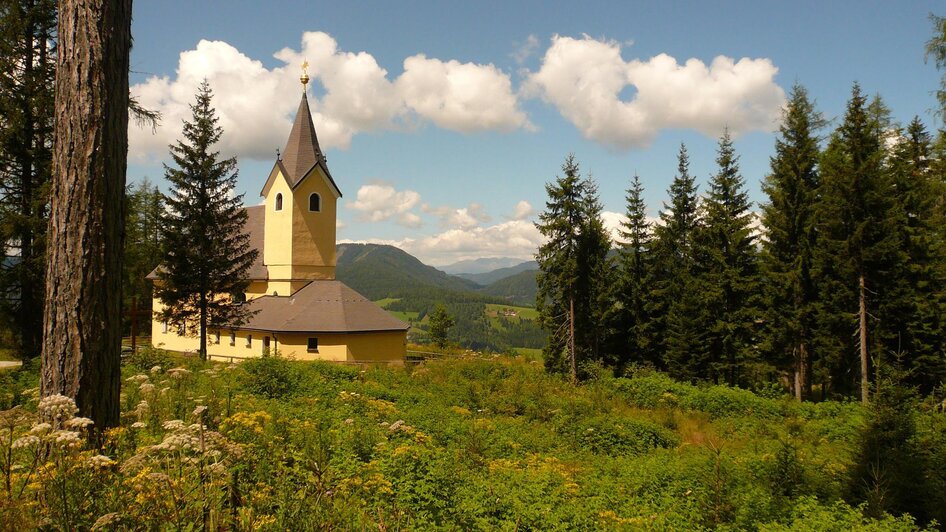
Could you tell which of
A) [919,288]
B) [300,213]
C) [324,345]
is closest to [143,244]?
[300,213]

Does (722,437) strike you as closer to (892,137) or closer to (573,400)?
(573,400)

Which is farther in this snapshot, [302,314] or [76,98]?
[302,314]

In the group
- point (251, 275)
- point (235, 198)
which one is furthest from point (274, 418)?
point (251, 275)

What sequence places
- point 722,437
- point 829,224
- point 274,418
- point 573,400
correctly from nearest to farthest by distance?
point 274,418 < point 722,437 < point 573,400 < point 829,224

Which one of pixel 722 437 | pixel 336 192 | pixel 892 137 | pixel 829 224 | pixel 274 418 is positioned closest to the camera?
pixel 274 418

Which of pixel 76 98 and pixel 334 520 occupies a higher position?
pixel 76 98

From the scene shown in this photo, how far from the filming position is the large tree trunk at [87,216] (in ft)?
14.1

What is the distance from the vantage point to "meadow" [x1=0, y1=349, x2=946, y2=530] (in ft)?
9.98

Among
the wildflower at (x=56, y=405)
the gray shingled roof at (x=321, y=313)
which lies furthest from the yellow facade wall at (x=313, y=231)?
the wildflower at (x=56, y=405)

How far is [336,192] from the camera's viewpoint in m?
31.8

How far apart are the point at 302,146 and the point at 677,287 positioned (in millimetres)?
24640

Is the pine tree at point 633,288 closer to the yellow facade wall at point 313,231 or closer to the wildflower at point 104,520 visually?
the yellow facade wall at point 313,231

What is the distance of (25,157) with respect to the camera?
1441cm

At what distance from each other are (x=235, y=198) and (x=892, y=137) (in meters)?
31.2
